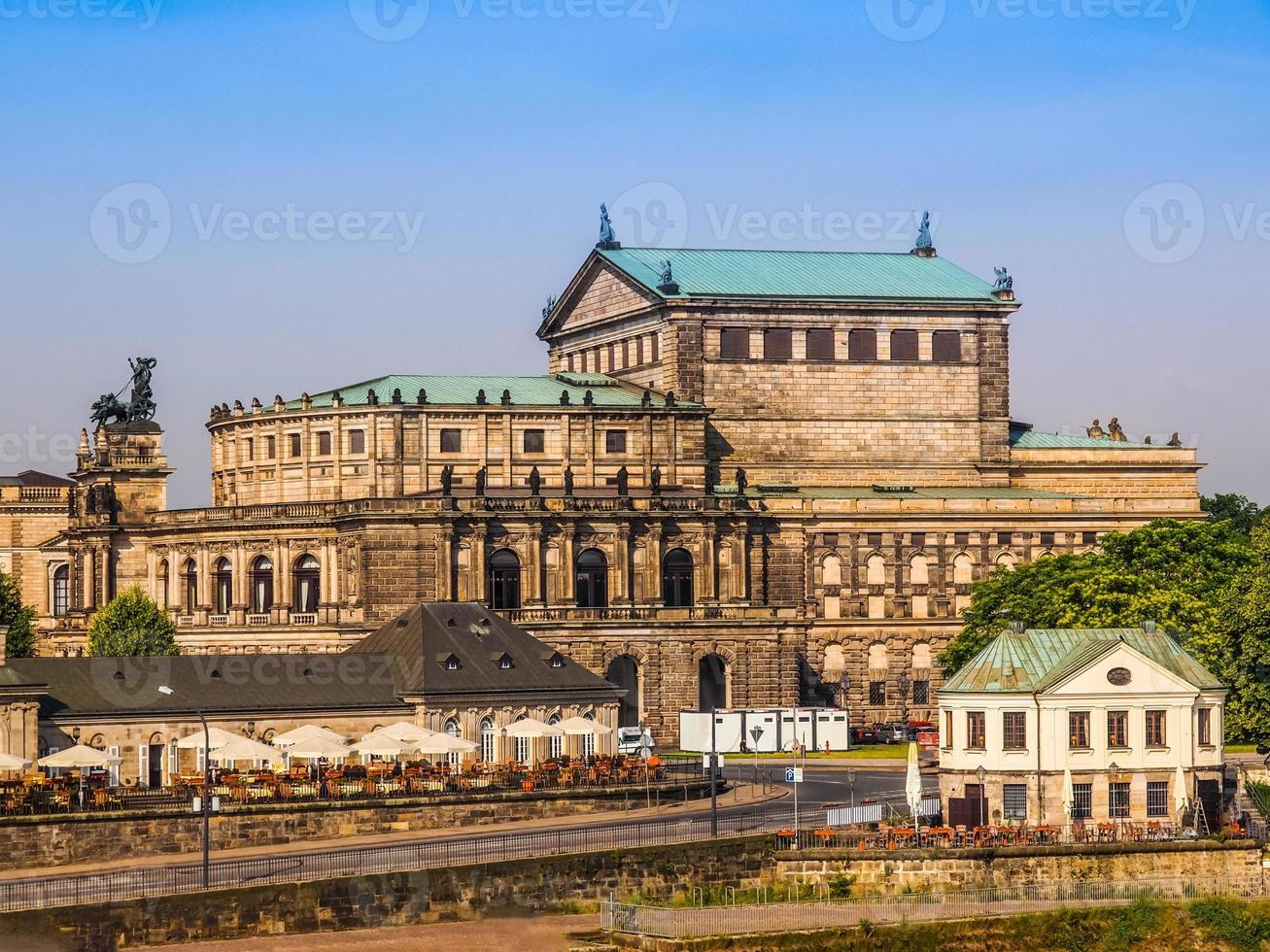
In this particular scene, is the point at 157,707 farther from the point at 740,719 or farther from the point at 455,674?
the point at 740,719

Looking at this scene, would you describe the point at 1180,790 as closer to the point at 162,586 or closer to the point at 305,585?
the point at 305,585

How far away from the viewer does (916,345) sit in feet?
597

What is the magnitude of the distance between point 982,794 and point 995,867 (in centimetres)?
640

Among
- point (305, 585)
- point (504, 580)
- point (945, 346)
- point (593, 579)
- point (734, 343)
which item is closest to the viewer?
point (504, 580)

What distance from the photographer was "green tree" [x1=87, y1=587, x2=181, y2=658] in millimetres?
154875

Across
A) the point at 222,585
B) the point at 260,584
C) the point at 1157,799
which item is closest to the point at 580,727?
the point at 1157,799

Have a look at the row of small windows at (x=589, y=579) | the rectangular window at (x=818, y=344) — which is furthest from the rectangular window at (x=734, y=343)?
the row of small windows at (x=589, y=579)

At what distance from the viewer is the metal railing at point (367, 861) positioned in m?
89.9

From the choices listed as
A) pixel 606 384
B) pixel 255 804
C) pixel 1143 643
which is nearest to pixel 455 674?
pixel 255 804

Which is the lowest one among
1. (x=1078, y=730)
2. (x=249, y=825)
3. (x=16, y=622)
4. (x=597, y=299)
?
(x=249, y=825)

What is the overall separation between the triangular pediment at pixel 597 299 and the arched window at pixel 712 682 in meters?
22.7

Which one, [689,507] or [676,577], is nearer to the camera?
[689,507]

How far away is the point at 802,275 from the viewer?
183875 millimetres

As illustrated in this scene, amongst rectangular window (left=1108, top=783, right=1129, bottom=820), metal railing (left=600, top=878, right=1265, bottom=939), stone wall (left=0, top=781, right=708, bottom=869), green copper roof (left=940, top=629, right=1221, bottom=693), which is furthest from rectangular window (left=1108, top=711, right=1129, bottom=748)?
stone wall (left=0, top=781, right=708, bottom=869)
